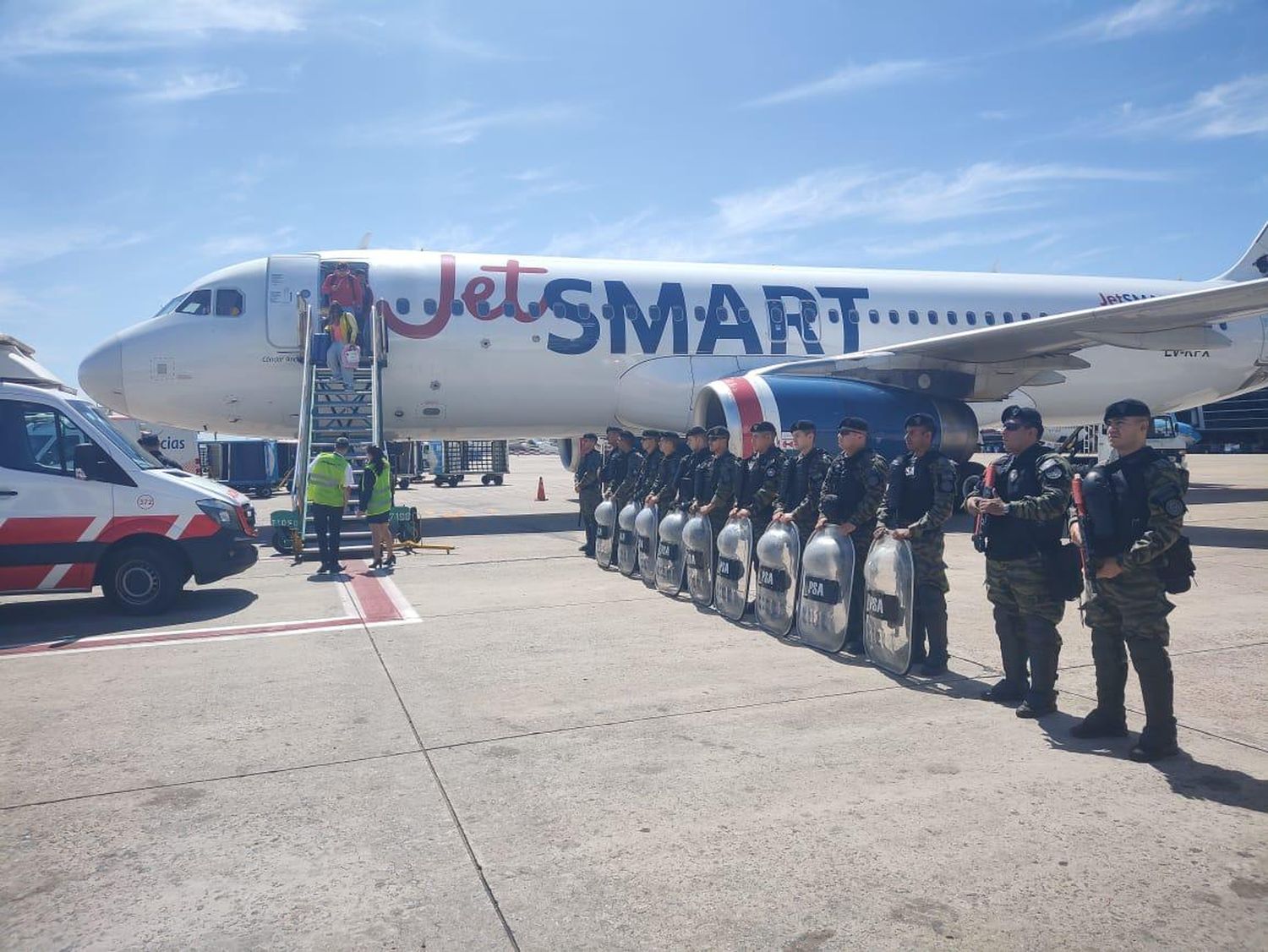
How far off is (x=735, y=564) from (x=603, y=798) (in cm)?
408

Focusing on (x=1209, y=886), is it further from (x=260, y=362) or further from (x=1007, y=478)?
(x=260, y=362)

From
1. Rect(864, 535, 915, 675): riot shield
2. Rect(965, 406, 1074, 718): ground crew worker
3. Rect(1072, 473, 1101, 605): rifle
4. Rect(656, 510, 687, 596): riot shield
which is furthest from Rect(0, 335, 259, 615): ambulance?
Rect(1072, 473, 1101, 605): rifle

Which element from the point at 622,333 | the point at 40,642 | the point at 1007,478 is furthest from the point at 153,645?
the point at 622,333

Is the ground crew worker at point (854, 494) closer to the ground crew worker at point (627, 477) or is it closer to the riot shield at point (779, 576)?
the riot shield at point (779, 576)

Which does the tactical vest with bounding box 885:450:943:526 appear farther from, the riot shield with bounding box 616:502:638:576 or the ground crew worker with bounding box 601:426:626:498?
the ground crew worker with bounding box 601:426:626:498

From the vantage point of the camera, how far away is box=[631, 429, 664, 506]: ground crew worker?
10477 mm

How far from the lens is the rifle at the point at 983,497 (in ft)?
18.3

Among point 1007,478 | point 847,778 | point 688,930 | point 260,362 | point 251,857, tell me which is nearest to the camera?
point 688,930

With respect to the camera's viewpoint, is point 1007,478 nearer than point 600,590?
Yes

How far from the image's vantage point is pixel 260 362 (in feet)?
48.1

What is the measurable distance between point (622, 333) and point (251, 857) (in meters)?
12.9

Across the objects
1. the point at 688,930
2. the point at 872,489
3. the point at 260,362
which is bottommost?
the point at 688,930

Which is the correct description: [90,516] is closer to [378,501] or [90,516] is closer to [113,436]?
[113,436]

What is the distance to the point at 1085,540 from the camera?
189 inches
